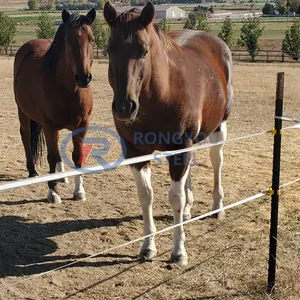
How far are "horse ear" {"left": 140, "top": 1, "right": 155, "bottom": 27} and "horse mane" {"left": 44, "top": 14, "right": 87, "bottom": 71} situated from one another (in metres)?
1.70

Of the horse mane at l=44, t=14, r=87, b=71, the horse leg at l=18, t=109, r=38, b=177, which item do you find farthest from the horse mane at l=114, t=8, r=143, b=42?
the horse leg at l=18, t=109, r=38, b=177

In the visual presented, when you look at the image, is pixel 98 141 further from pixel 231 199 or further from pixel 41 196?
pixel 231 199

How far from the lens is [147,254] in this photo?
3.93m

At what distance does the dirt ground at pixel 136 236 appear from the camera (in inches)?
135

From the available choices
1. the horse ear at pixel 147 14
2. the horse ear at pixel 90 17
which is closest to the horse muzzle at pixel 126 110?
the horse ear at pixel 147 14

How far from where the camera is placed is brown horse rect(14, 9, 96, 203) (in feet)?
15.1

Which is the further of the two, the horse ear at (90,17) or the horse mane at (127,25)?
the horse ear at (90,17)

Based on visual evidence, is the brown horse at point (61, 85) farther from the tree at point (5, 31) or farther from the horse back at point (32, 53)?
the tree at point (5, 31)

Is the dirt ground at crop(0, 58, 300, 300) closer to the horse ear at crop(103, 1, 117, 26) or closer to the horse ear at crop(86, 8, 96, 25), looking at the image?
the horse ear at crop(103, 1, 117, 26)

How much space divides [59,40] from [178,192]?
7.52ft

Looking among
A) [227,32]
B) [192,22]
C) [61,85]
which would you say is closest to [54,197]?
[61,85]

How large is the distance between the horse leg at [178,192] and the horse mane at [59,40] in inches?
75.2

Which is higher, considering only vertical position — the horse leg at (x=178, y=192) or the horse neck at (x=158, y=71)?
the horse neck at (x=158, y=71)
